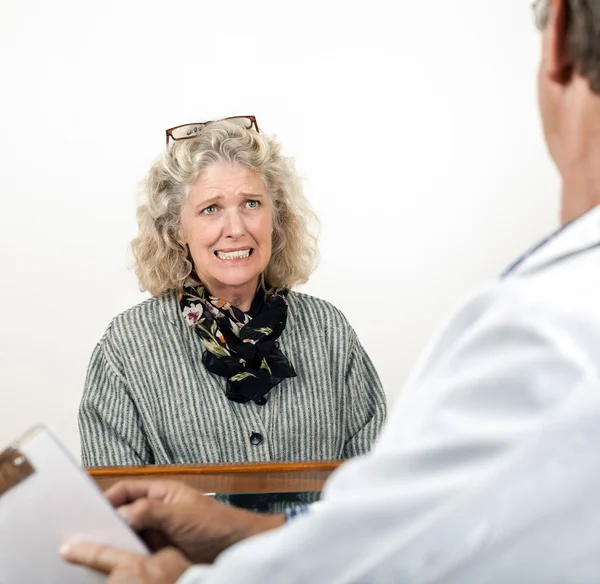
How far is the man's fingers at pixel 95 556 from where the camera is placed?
92 cm

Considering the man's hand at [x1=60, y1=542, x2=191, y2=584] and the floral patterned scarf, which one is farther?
the floral patterned scarf

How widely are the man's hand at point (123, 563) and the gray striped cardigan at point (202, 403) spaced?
3.87 feet

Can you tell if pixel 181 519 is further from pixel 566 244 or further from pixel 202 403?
pixel 202 403

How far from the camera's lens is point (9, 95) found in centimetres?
389

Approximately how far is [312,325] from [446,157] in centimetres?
190

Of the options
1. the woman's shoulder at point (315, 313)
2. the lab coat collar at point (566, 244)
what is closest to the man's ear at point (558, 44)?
the lab coat collar at point (566, 244)

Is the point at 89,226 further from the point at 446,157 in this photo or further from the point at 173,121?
the point at 446,157

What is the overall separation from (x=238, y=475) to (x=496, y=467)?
3.08 ft

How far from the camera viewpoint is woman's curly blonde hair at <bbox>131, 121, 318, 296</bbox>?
2.40 metres

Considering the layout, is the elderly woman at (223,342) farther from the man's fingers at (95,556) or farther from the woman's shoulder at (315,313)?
the man's fingers at (95,556)

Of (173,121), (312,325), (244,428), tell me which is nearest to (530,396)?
(244,428)

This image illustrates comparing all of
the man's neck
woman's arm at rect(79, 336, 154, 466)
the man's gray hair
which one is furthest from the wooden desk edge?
the man's gray hair

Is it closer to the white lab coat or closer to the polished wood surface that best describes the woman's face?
the polished wood surface

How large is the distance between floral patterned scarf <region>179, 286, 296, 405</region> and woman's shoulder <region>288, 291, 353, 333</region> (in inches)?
2.1
